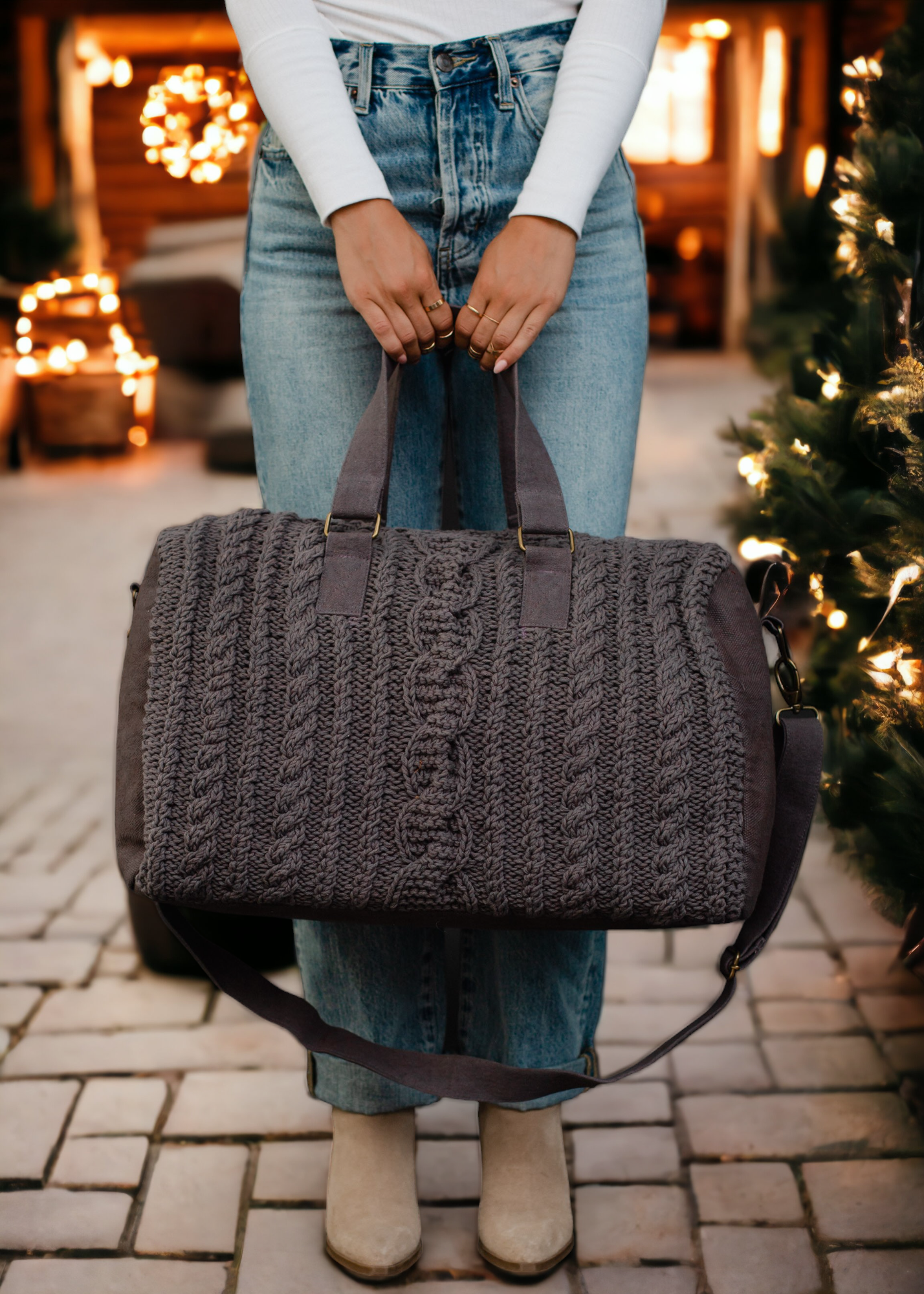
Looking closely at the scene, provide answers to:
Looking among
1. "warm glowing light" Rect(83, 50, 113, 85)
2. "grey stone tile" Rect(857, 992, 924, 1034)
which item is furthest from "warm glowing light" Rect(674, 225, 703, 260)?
"grey stone tile" Rect(857, 992, 924, 1034)

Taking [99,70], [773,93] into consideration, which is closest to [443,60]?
[99,70]

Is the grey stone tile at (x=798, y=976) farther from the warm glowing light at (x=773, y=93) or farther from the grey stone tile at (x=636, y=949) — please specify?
the warm glowing light at (x=773, y=93)

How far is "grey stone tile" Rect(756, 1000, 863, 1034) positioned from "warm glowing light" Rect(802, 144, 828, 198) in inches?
156

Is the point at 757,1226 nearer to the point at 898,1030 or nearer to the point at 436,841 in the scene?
the point at 898,1030

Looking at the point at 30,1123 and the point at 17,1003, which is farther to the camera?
the point at 17,1003

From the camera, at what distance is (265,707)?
39.4 inches

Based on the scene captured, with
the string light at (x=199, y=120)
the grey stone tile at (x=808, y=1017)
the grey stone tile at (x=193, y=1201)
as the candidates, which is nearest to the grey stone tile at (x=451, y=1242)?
the grey stone tile at (x=193, y=1201)

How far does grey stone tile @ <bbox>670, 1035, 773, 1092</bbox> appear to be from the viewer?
5.23 feet

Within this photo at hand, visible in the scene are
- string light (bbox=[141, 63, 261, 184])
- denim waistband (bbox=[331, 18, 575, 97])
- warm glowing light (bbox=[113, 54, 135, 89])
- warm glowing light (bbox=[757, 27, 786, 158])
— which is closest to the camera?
denim waistband (bbox=[331, 18, 575, 97])

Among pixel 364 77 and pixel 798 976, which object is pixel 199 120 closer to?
pixel 364 77

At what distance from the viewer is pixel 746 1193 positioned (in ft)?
4.52

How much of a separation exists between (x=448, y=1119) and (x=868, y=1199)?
55 centimetres

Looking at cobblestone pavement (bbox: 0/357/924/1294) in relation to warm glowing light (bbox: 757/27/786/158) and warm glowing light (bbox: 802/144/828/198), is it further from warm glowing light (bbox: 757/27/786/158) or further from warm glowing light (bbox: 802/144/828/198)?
warm glowing light (bbox: 757/27/786/158)

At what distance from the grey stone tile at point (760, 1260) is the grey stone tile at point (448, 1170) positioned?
0.29m
